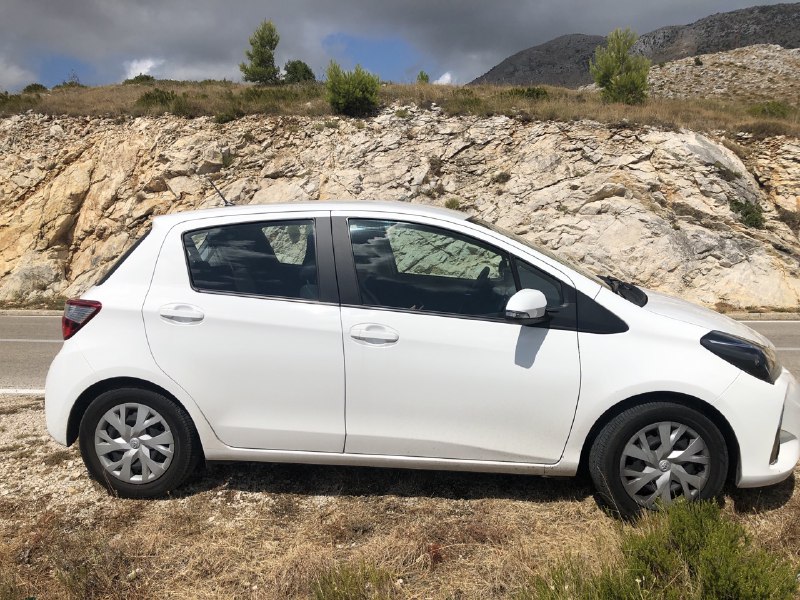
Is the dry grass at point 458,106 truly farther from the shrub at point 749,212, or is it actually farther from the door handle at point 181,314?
the door handle at point 181,314

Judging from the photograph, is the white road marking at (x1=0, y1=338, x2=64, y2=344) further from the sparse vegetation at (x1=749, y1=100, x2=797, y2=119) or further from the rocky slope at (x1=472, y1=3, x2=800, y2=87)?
the rocky slope at (x1=472, y1=3, x2=800, y2=87)

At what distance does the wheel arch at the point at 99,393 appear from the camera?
3334mm

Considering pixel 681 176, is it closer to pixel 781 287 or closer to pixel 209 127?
pixel 781 287

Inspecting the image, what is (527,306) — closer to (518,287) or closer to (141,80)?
(518,287)

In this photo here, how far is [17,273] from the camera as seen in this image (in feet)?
54.3

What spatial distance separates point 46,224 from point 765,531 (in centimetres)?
1985

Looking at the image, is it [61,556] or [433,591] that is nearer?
[433,591]

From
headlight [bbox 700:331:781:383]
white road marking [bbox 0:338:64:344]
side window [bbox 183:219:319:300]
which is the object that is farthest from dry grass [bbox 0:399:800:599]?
white road marking [bbox 0:338:64:344]

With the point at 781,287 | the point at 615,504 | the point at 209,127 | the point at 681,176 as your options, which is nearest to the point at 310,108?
the point at 209,127

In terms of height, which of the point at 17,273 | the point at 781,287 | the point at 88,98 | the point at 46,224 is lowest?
the point at 781,287

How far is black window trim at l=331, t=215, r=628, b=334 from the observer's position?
3.09 metres

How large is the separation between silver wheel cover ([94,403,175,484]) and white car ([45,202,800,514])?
11 mm

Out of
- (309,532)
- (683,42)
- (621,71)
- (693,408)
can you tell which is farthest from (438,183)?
(683,42)

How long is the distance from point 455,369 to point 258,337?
3.64 ft
